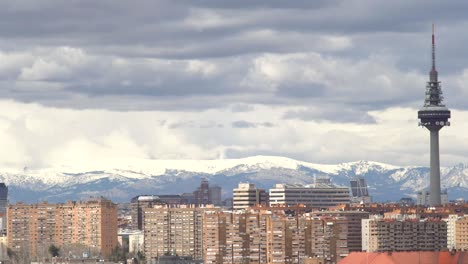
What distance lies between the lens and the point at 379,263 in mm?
184375

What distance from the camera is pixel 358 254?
195625 mm

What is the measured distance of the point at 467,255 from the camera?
184 m

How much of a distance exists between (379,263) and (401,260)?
88.7 inches

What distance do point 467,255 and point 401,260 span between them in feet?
21.4

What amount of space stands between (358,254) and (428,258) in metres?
13.7

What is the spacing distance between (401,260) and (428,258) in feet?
8.65

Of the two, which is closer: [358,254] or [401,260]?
[401,260]

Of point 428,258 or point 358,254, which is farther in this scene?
point 358,254

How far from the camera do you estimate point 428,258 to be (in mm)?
183375

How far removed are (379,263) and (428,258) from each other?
485 centimetres

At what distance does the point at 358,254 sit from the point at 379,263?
37.2 feet
